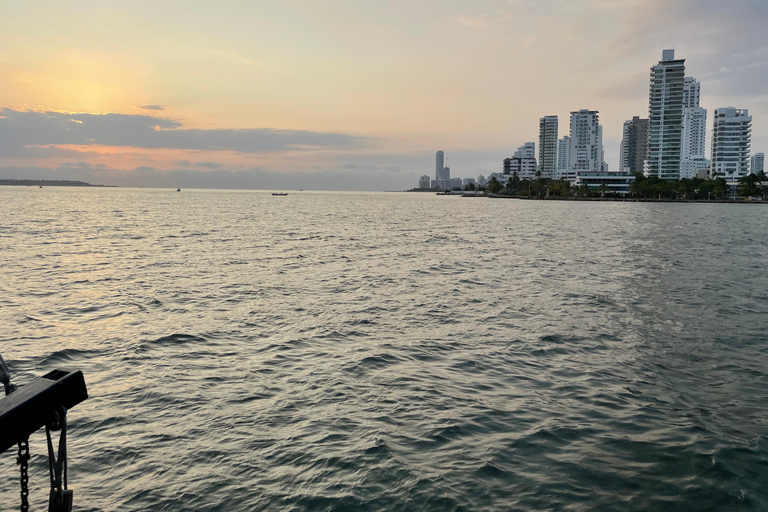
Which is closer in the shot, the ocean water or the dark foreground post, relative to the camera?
the dark foreground post

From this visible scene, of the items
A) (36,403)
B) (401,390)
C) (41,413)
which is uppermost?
(36,403)

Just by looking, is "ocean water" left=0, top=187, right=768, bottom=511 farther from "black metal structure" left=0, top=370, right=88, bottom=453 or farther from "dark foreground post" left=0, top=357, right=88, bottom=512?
"black metal structure" left=0, top=370, right=88, bottom=453

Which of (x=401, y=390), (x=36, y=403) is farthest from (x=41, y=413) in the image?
(x=401, y=390)

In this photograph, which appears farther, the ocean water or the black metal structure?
the ocean water

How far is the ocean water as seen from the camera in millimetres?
8719

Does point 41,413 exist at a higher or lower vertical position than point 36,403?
lower

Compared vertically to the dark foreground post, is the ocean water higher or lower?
lower

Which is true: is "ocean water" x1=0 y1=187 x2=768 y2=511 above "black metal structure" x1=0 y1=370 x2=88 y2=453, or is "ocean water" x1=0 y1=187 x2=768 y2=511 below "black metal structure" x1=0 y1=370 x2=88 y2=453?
below

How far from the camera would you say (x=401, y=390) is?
13273 mm

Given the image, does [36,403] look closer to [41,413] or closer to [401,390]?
[41,413]

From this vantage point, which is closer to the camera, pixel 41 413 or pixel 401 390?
pixel 41 413

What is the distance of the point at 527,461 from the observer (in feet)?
31.4

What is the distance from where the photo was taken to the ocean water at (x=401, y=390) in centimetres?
872

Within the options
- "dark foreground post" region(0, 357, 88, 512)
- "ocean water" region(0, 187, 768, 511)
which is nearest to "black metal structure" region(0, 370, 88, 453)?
"dark foreground post" region(0, 357, 88, 512)
